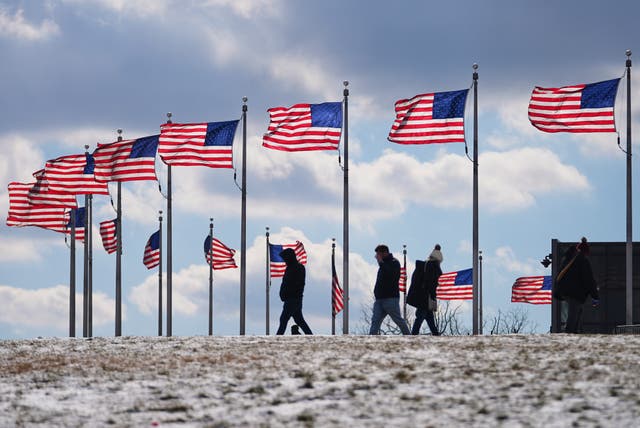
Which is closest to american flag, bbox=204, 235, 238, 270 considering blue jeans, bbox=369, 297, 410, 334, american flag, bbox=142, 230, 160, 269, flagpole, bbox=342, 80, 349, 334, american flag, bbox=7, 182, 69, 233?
american flag, bbox=142, 230, 160, 269

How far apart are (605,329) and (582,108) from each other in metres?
21.1

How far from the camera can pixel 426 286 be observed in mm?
26000

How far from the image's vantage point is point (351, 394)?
1532 cm

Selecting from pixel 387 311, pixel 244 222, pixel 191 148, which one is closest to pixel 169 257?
pixel 244 222

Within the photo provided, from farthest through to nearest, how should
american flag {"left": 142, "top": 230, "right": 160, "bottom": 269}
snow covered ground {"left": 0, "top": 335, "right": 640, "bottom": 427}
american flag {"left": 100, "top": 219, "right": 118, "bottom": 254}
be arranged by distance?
american flag {"left": 142, "top": 230, "right": 160, "bottom": 269}, american flag {"left": 100, "top": 219, "right": 118, "bottom": 254}, snow covered ground {"left": 0, "top": 335, "right": 640, "bottom": 427}

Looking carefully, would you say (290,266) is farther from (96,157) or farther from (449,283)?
(449,283)

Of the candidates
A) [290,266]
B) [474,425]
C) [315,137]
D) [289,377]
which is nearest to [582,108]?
[315,137]

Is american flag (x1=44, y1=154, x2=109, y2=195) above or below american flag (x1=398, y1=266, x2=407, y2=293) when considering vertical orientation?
above

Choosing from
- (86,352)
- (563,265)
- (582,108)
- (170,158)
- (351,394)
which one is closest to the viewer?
(351,394)

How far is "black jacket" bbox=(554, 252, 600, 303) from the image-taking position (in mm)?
24609

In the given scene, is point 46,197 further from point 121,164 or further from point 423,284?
point 423,284

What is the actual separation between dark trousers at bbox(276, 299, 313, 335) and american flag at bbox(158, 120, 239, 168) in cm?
877

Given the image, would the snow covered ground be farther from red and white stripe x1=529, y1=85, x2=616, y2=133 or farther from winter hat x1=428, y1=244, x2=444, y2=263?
red and white stripe x1=529, y1=85, x2=616, y2=133

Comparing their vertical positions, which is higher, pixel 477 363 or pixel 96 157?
pixel 96 157
